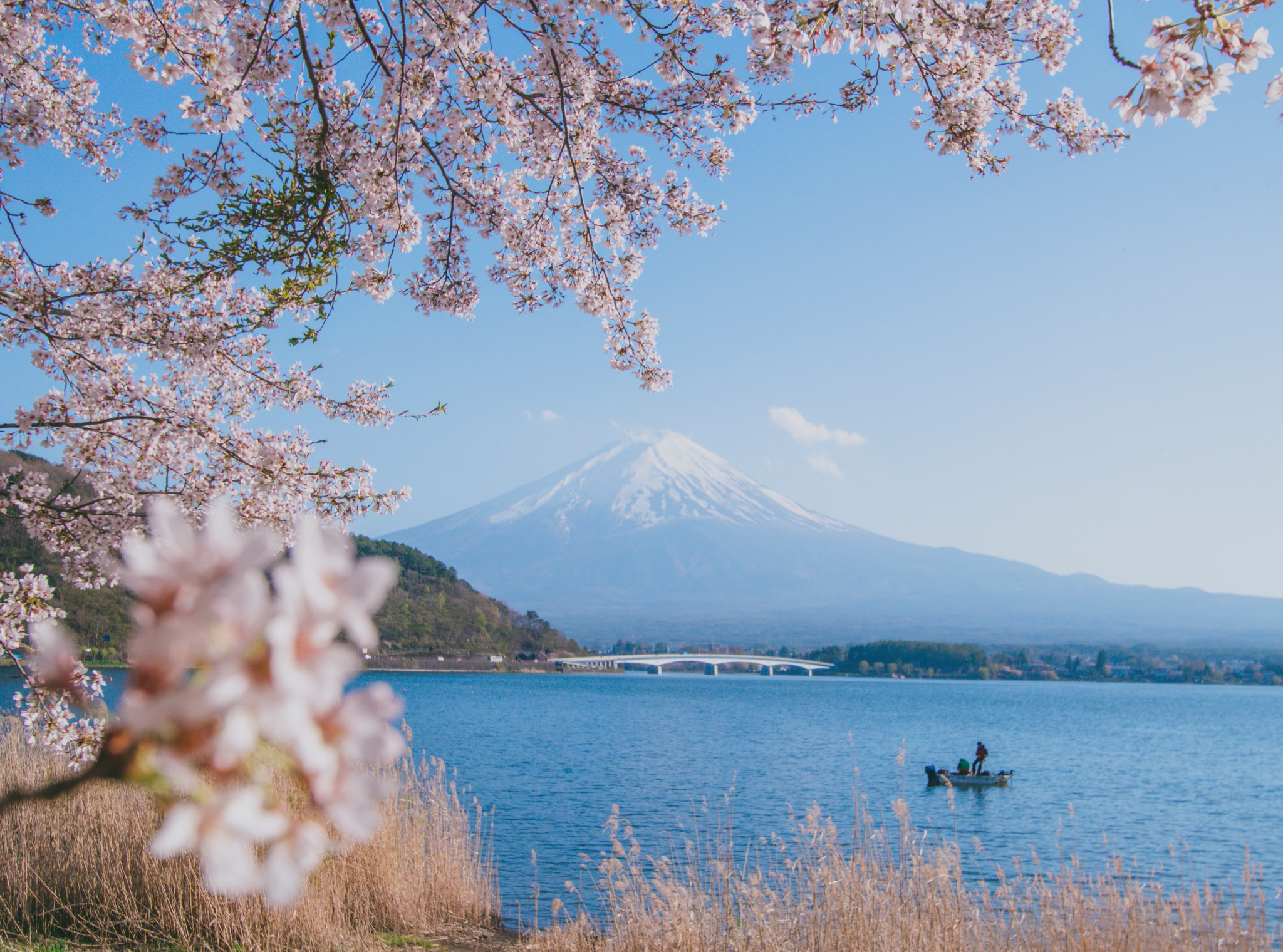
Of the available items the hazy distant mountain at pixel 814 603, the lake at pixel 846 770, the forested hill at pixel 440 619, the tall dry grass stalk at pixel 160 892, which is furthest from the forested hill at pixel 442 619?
the hazy distant mountain at pixel 814 603

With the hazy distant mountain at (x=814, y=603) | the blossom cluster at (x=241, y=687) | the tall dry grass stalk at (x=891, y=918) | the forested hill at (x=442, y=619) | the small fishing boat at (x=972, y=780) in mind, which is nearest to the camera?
the blossom cluster at (x=241, y=687)

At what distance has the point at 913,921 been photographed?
17.1 feet

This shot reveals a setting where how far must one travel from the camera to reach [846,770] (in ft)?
81.6

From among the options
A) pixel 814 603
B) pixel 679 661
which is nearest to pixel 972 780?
pixel 679 661

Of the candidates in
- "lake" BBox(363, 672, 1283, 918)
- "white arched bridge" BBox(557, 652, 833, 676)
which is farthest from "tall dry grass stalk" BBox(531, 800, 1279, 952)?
"white arched bridge" BBox(557, 652, 833, 676)

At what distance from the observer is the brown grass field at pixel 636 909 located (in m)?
5.17

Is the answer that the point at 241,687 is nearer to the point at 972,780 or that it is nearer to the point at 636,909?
the point at 636,909

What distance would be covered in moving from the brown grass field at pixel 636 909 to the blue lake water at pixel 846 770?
1101mm

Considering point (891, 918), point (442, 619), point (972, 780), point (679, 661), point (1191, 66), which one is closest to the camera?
point (1191, 66)

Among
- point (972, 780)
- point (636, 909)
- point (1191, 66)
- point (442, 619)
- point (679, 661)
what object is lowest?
point (679, 661)

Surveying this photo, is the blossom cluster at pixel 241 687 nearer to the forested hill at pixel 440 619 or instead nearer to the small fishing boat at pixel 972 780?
the small fishing boat at pixel 972 780

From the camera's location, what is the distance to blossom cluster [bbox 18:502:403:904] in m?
0.49

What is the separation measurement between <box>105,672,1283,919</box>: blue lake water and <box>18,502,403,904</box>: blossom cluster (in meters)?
6.40

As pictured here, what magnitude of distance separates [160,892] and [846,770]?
22.2 metres
